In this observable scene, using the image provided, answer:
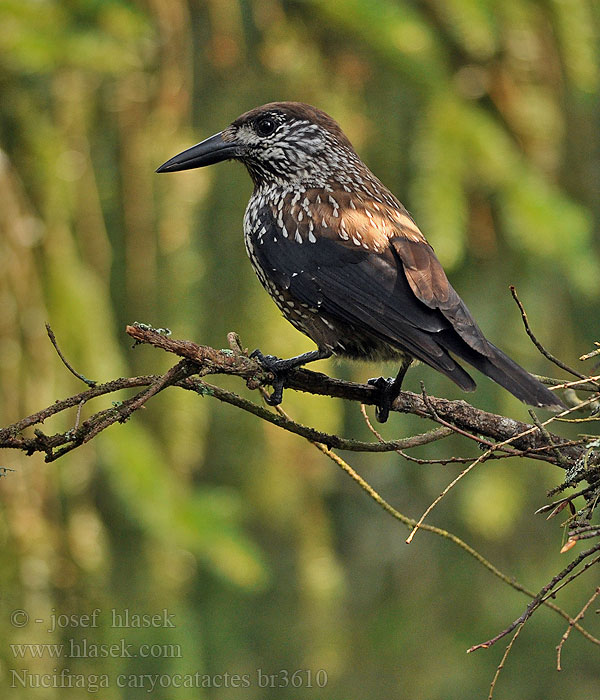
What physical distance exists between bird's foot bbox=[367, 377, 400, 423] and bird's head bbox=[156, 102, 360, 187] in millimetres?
893

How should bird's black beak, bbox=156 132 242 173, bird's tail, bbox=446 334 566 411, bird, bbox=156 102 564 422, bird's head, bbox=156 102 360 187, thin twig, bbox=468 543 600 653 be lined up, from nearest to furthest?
thin twig, bbox=468 543 600 653, bird's tail, bbox=446 334 566 411, bird, bbox=156 102 564 422, bird's black beak, bbox=156 132 242 173, bird's head, bbox=156 102 360 187

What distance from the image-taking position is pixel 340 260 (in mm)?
2988

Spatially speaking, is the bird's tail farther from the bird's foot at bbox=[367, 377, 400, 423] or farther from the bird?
the bird's foot at bbox=[367, 377, 400, 423]

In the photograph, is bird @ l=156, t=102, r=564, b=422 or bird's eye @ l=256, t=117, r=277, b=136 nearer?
bird @ l=156, t=102, r=564, b=422

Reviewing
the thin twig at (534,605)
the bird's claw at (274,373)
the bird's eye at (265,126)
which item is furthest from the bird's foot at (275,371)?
the bird's eye at (265,126)

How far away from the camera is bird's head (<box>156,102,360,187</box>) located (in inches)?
135

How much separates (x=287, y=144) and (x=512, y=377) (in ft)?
4.37

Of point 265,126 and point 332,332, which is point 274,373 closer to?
point 332,332

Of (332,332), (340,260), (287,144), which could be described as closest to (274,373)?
(332,332)

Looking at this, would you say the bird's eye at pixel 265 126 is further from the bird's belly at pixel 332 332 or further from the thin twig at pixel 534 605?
the thin twig at pixel 534 605

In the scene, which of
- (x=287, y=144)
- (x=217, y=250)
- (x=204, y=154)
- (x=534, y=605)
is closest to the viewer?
(x=534, y=605)

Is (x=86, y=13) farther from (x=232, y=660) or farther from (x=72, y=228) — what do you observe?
(x=232, y=660)

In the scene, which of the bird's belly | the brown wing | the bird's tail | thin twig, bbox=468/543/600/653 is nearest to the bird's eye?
the brown wing

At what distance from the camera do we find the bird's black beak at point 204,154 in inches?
124
